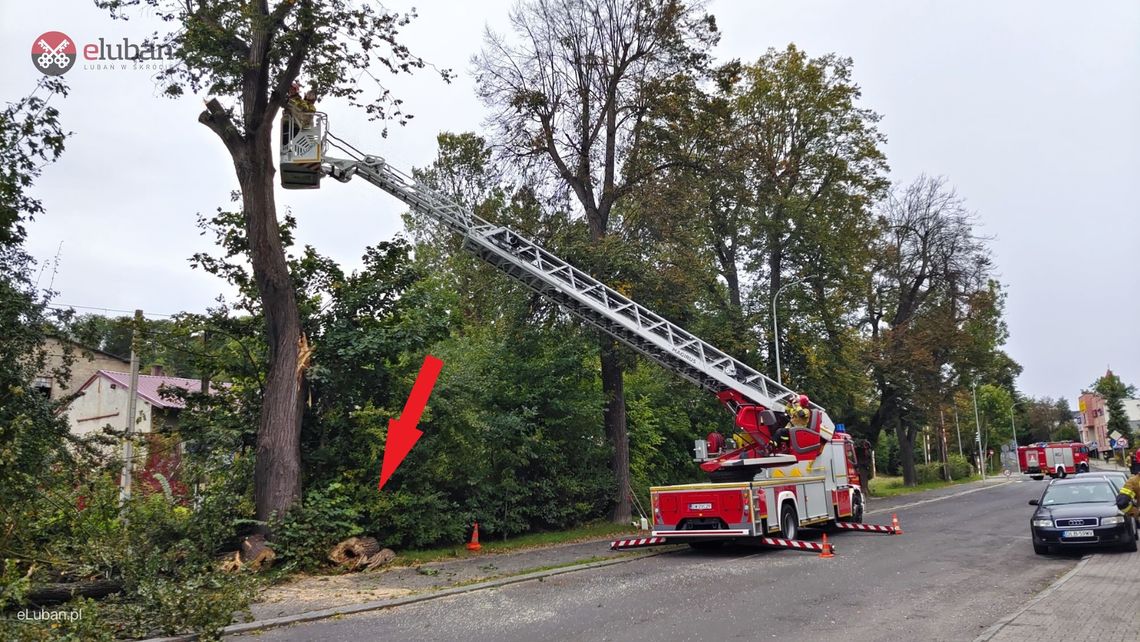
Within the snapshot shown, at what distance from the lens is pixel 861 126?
105ft

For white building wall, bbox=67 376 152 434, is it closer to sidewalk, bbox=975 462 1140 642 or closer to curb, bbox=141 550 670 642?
curb, bbox=141 550 670 642

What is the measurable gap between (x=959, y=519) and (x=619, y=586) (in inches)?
568

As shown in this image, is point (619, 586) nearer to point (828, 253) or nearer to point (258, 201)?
point (258, 201)

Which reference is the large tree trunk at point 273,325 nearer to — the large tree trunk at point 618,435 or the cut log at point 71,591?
the cut log at point 71,591

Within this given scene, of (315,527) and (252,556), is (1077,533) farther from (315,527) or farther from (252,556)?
(252,556)

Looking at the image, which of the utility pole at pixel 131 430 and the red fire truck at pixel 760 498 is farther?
the red fire truck at pixel 760 498

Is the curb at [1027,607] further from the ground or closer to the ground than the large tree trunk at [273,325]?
closer to the ground

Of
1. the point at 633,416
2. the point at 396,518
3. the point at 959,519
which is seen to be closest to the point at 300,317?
the point at 396,518

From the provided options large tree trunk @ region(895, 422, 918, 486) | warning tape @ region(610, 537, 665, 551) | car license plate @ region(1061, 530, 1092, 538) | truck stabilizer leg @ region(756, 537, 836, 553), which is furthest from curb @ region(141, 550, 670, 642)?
large tree trunk @ region(895, 422, 918, 486)

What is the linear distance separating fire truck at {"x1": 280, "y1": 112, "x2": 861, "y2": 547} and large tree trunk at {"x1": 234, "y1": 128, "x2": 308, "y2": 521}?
5.75 ft

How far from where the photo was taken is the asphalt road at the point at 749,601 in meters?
8.94
